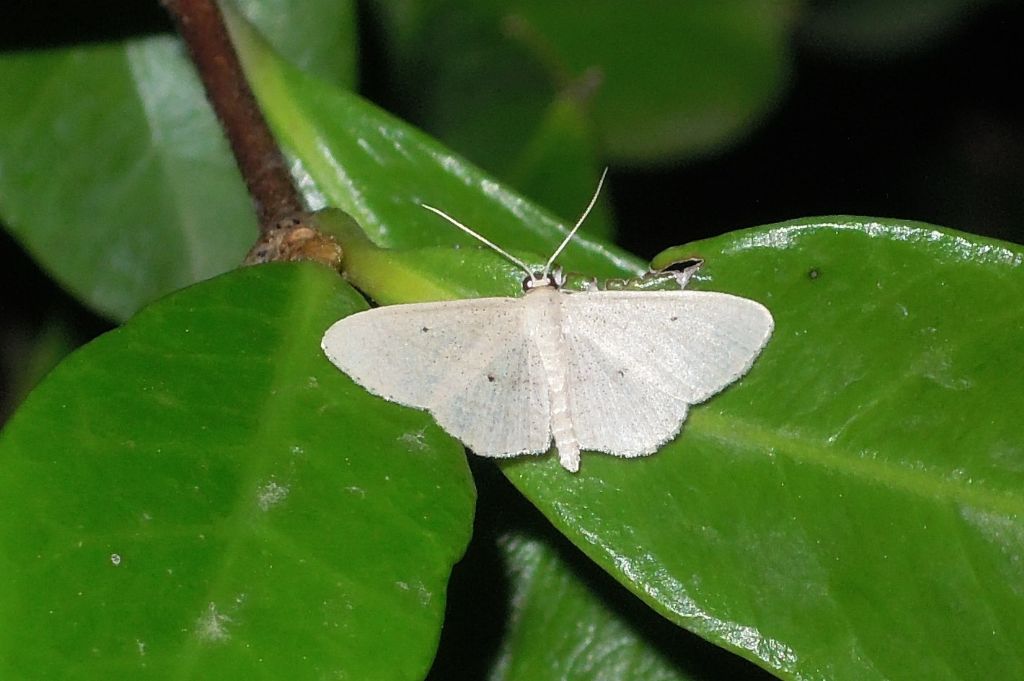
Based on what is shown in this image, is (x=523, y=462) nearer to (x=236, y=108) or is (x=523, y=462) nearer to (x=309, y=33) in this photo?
(x=236, y=108)

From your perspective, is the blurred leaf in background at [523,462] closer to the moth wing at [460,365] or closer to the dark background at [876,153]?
the moth wing at [460,365]

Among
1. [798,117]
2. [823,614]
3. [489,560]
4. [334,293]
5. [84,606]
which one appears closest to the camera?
[84,606]

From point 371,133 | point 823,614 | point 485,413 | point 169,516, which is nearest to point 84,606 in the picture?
point 169,516

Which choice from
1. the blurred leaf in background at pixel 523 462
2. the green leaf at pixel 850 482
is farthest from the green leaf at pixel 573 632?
the green leaf at pixel 850 482

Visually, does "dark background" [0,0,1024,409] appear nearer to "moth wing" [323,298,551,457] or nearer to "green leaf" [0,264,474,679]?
"moth wing" [323,298,551,457]

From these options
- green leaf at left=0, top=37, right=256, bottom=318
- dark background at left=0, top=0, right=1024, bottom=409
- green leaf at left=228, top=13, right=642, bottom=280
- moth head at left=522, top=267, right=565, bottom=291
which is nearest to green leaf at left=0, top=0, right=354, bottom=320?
green leaf at left=0, top=37, right=256, bottom=318

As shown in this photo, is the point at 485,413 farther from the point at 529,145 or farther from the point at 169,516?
the point at 529,145

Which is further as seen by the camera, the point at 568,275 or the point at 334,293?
the point at 568,275
